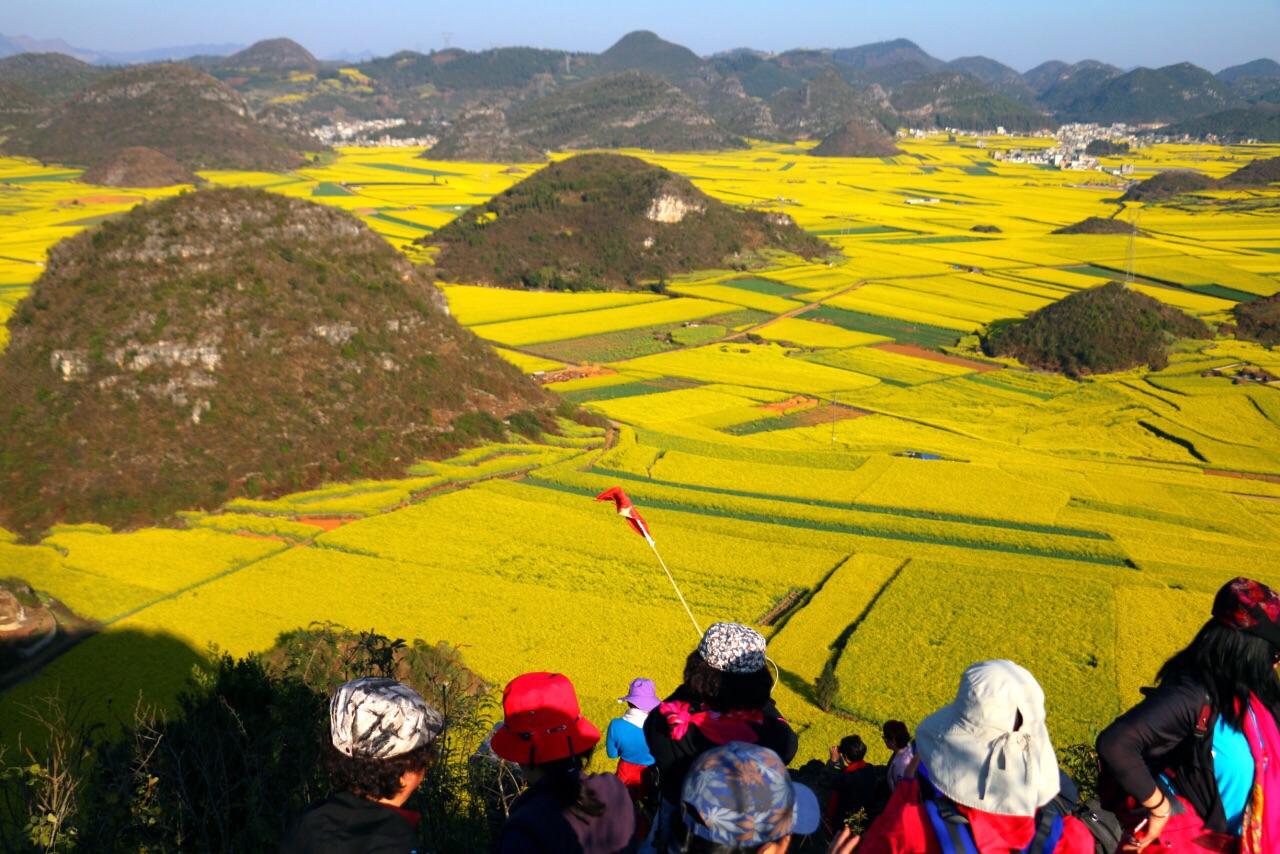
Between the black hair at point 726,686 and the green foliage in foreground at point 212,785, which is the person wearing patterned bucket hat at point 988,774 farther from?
the green foliage in foreground at point 212,785

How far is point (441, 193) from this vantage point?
363ft

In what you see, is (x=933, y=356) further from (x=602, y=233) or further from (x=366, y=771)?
(x=366, y=771)

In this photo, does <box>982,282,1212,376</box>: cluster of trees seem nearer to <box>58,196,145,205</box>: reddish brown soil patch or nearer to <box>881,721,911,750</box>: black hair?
<box>881,721,911,750</box>: black hair

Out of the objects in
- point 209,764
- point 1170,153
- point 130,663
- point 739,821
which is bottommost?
point 130,663

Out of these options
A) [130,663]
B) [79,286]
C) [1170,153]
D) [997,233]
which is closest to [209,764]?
[130,663]

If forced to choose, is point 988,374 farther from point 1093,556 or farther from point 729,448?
point 1093,556

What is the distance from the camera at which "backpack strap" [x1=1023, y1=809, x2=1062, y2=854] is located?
4008 millimetres

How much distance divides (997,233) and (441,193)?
65253 mm

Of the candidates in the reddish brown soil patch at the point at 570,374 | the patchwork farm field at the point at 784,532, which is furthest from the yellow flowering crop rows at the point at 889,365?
the reddish brown soil patch at the point at 570,374

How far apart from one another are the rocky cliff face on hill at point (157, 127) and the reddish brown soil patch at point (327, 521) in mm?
105834

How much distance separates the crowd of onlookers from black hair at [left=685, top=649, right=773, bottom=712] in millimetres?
10

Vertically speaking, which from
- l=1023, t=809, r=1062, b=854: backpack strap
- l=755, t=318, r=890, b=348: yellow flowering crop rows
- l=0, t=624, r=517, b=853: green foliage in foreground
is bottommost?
l=755, t=318, r=890, b=348: yellow flowering crop rows

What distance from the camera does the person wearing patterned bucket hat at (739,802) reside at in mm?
3881

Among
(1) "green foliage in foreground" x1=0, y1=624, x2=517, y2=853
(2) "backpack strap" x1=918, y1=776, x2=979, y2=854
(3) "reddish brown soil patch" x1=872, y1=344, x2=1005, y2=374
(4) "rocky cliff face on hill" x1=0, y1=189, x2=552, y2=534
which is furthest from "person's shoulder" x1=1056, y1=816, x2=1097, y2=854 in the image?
(3) "reddish brown soil patch" x1=872, y1=344, x2=1005, y2=374
